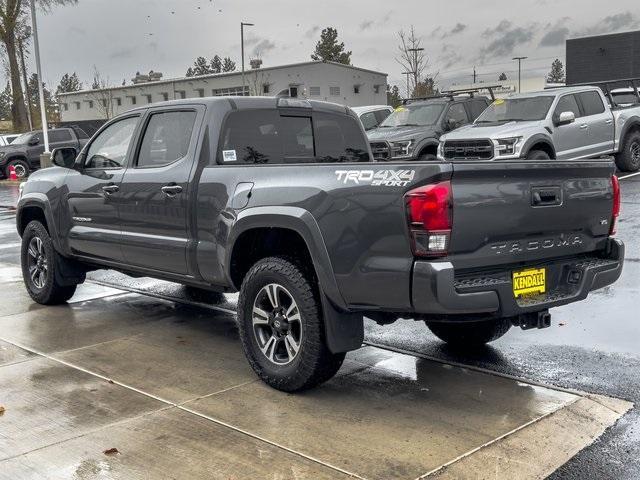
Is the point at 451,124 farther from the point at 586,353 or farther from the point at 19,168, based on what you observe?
the point at 19,168

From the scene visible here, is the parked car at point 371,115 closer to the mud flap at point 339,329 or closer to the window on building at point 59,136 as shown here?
the window on building at point 59,136

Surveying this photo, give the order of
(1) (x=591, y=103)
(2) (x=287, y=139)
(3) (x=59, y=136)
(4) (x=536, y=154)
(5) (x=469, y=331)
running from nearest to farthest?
1. (5) (x=469, y=331)
2. (2) (x=287, y=139)
3. (4) (x=536, y=154)
4. (1) (x=591, y=103)
5. (3) (x=59, y=136)

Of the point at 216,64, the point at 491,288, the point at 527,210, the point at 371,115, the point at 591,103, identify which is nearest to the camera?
the point at 491,288

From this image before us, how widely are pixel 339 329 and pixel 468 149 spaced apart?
9.38 meters

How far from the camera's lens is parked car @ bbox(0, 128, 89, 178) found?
28750mm

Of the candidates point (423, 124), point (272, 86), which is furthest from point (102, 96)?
point (423, 124)

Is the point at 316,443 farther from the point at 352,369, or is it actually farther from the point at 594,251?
the point at 594,251

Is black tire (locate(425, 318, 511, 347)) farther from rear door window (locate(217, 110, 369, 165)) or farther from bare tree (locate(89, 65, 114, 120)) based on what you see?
bare tree (locate(89, 65, 114, 120))

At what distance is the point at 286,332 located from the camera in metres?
4.88

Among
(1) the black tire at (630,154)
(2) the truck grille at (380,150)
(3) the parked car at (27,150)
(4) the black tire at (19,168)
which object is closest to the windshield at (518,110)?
(2) the truck grille at (380,150)

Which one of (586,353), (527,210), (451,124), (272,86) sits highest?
(272,86)

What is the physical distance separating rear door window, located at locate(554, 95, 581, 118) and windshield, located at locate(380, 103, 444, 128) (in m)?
2.57

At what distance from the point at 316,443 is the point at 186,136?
2781mm

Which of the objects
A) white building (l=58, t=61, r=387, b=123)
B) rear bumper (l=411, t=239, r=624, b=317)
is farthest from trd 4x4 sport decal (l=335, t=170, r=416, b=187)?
white building (l=58, t=61, r=387, b=123)
